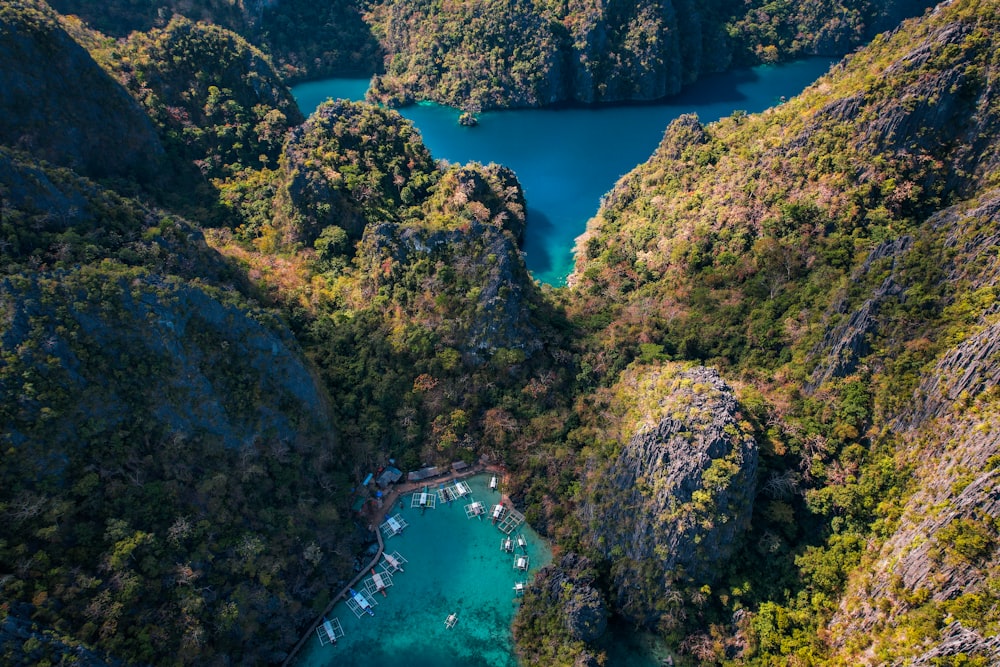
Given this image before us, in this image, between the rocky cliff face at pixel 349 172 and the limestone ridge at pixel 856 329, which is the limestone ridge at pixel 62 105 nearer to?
the rocky cliff face at pixel 349 172

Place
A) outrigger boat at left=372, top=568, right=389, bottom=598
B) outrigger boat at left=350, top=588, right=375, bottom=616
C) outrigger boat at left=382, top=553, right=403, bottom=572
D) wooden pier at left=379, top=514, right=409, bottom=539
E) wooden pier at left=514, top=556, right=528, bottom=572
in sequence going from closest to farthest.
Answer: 1. outrigger boat at left=350, top=588, right=375, bottom=616
2. outrigger boat at left=372, top=568, right=389, bottom=598
3. outrigger boat at left=382, top=553, right=403, bottom=572
4. wooden pier at left=514, top=556, right=528, bottom=572
5. wooden pier at left=379, top=514, right=409, bottom=539

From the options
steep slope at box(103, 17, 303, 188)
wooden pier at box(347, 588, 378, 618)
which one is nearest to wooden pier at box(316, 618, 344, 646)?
wooden pier at box(347, 588, 378, 618)

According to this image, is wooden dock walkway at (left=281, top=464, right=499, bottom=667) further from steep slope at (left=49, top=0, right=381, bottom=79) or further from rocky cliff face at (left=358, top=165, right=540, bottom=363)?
steep slope at (left=49, top=0, right=381, bottom=79)

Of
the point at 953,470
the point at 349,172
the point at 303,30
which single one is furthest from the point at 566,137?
the point at 953,470

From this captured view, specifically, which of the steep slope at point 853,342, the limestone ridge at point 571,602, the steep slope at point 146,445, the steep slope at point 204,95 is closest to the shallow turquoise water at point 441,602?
the limestone ridge at point 571,602

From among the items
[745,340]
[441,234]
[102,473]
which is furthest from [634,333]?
[102,473]

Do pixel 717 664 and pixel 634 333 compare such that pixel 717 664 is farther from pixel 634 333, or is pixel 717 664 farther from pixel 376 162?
pixel 376 162
